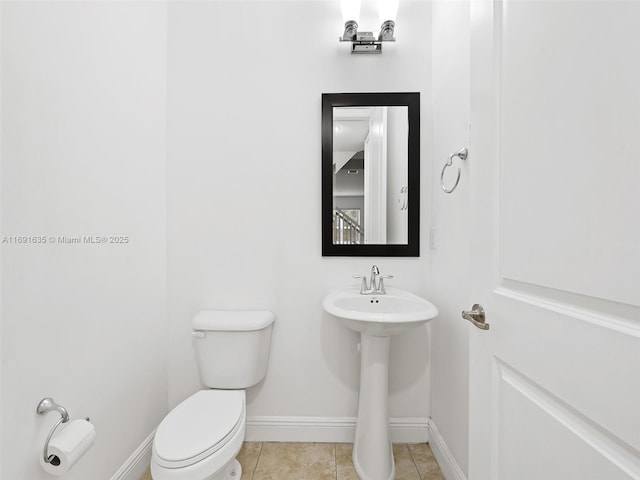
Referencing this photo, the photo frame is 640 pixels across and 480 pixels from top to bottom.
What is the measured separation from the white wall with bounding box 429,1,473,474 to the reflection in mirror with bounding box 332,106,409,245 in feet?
0.58

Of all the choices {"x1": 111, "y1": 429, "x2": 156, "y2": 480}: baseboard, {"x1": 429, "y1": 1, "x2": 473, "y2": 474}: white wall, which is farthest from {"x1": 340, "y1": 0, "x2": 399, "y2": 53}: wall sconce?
{"x1": 111, "y1": 429, "x2": 156, "y2": 480}: baseboard

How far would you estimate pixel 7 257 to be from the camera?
2.78 feet

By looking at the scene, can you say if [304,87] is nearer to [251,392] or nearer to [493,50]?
[493,50]

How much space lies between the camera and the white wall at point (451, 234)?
126cm

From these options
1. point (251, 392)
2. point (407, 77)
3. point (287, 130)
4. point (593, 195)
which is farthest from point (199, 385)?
point (407, 77)

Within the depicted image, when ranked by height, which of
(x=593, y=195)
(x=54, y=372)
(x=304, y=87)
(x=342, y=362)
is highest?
(x=304, y=87)

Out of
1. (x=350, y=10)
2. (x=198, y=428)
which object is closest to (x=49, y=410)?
(x=198, y=428)

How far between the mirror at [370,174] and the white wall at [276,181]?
0.19 feet

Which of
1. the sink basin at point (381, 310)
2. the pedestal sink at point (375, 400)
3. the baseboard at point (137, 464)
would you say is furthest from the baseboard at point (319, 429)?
the sink basin at point (381, 310)

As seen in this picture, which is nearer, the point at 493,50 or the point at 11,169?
the point at 493,50

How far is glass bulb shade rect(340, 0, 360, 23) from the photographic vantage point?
1501 millimetres

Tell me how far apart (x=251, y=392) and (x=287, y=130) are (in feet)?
4.65

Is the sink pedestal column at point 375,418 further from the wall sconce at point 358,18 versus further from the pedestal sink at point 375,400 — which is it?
the wall sconce at point 358,18

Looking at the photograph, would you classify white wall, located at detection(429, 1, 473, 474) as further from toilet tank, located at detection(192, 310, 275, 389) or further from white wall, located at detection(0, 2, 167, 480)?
white wall, located at detection(0, 2, 167, 480)
